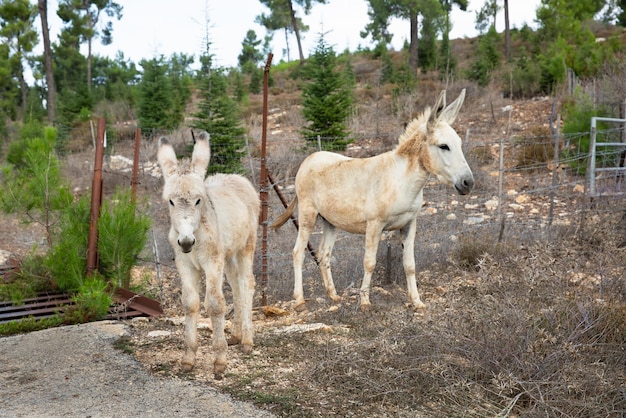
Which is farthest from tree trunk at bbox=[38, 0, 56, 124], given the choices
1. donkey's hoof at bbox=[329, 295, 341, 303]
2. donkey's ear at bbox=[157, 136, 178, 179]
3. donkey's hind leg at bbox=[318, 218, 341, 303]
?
donkey's ear at bbox=[157, 136, 178, 179]

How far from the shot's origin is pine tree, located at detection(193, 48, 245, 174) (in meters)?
14.1

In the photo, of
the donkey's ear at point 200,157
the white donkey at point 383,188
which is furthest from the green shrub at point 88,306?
the donkey's ear at point 200,157

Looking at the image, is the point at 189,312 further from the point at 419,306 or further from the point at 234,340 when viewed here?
the point at 419,306

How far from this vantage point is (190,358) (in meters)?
A: 4.83

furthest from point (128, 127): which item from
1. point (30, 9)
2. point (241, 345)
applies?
point (241, 345)

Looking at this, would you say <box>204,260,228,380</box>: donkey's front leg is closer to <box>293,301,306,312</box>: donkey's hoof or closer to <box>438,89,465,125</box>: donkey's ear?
<box>293,301,306,312</box>: donkey's hoof

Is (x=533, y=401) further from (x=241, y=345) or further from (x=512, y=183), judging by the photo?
(x=512, y=183)

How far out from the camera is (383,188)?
6.77m

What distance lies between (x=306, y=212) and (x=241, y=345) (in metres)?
2.48

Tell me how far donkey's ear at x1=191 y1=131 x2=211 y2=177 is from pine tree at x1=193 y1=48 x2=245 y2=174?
8439 millimetres

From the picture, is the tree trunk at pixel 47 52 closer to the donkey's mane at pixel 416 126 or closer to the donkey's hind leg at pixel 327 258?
the donkey's hind leg at pixel 327 258

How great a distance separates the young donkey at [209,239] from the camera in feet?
14.5

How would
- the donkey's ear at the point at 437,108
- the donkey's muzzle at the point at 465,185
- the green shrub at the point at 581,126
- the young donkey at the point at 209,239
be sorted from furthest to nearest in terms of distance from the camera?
the green shrub at the point at 581,126, the donkey's ear at the point at 437,108, the donkey's muzzle at the point at 465,185, the young donkey at the point at 209,239

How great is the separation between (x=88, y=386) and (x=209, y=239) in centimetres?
149
